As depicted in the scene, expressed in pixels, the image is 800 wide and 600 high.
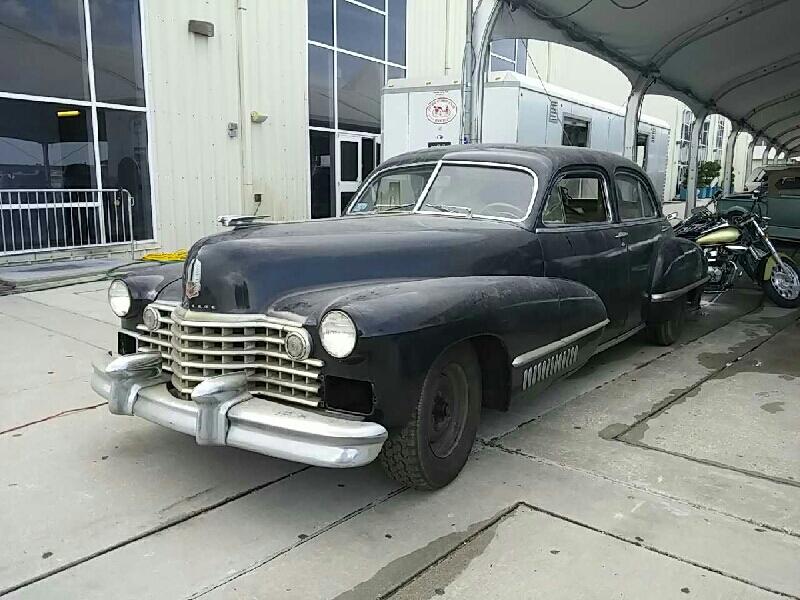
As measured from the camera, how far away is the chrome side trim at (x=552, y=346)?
3613 millimetres

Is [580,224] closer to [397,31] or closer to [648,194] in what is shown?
[648,194]

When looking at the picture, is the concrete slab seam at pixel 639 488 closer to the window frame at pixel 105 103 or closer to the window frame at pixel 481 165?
the window frame at pixel 481 165

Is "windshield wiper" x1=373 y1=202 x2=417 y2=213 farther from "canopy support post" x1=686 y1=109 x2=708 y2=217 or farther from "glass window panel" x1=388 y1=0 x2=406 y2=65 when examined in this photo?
"glass window panel" x1=388 y1=0 x2=406 y2=65

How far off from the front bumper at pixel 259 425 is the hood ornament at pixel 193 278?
49 centimetres

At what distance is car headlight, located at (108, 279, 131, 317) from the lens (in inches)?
150

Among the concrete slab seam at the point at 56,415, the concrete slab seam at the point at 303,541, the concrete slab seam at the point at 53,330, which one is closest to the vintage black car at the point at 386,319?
the concrete slab seam at the point at 303,541

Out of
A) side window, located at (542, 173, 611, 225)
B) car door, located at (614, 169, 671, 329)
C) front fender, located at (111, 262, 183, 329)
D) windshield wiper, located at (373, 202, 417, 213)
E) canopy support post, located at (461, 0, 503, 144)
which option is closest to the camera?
front fender, located at (111, 262, 183, 329)

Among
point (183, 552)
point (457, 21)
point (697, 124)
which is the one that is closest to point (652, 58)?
point (697, 124)

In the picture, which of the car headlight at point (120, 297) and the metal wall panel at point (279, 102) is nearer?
the car headlight at point (120, 297)

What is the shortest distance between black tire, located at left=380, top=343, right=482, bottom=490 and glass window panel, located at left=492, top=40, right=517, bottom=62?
56.5ft

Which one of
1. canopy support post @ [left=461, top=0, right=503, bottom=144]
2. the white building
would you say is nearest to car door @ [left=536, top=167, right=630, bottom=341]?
canopy support post @ [left=461, top=0, right=503, bottom=144]

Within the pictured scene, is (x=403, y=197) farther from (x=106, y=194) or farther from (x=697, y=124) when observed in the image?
(x=697, y=124)

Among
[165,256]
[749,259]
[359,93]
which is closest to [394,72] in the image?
[359,93]

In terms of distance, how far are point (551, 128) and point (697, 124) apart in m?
→ 4.63
